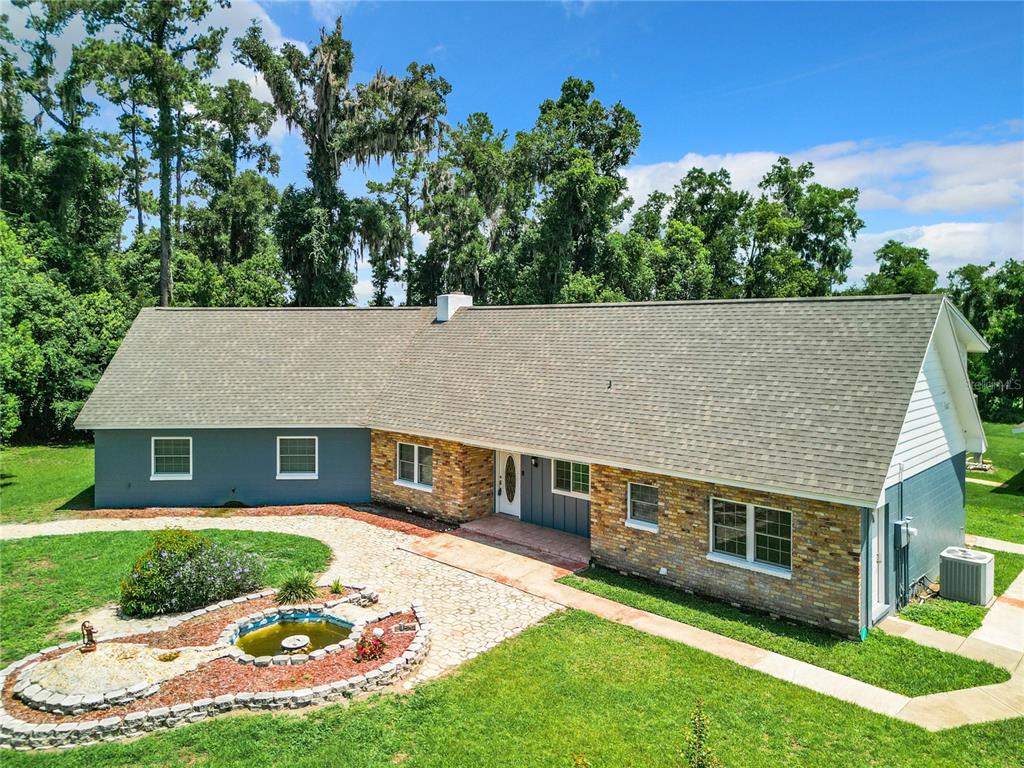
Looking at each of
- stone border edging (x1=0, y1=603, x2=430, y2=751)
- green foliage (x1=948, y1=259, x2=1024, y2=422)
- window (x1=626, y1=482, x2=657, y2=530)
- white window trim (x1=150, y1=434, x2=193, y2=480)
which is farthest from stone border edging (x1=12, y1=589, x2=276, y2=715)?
green foliage (x1=948, y1=259, x2=1024, y2=422)

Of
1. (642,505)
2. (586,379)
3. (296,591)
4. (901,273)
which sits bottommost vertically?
(296,591)

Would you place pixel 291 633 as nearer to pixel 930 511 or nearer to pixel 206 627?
pixel 206 627

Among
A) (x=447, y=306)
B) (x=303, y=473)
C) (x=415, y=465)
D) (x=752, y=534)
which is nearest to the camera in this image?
(x=752, y=534)

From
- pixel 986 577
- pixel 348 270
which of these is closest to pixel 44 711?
pixel 986 577

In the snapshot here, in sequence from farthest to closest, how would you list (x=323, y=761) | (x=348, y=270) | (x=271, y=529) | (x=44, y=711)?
(x=348, y=270), (x=271, y=529), (x=44, y=711), (x=323, y=761)

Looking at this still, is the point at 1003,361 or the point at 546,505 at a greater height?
the point at 1003,361

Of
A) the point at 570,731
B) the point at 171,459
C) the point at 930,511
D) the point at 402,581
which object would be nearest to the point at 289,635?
the point at 402,581

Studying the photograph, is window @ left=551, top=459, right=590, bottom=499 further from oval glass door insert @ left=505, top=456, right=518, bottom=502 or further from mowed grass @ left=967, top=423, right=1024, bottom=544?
mowed grass @ left=967, top=423, right=1024, bottom=544

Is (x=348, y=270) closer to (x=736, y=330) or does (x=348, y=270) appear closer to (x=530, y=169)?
(x=530, y=169)
